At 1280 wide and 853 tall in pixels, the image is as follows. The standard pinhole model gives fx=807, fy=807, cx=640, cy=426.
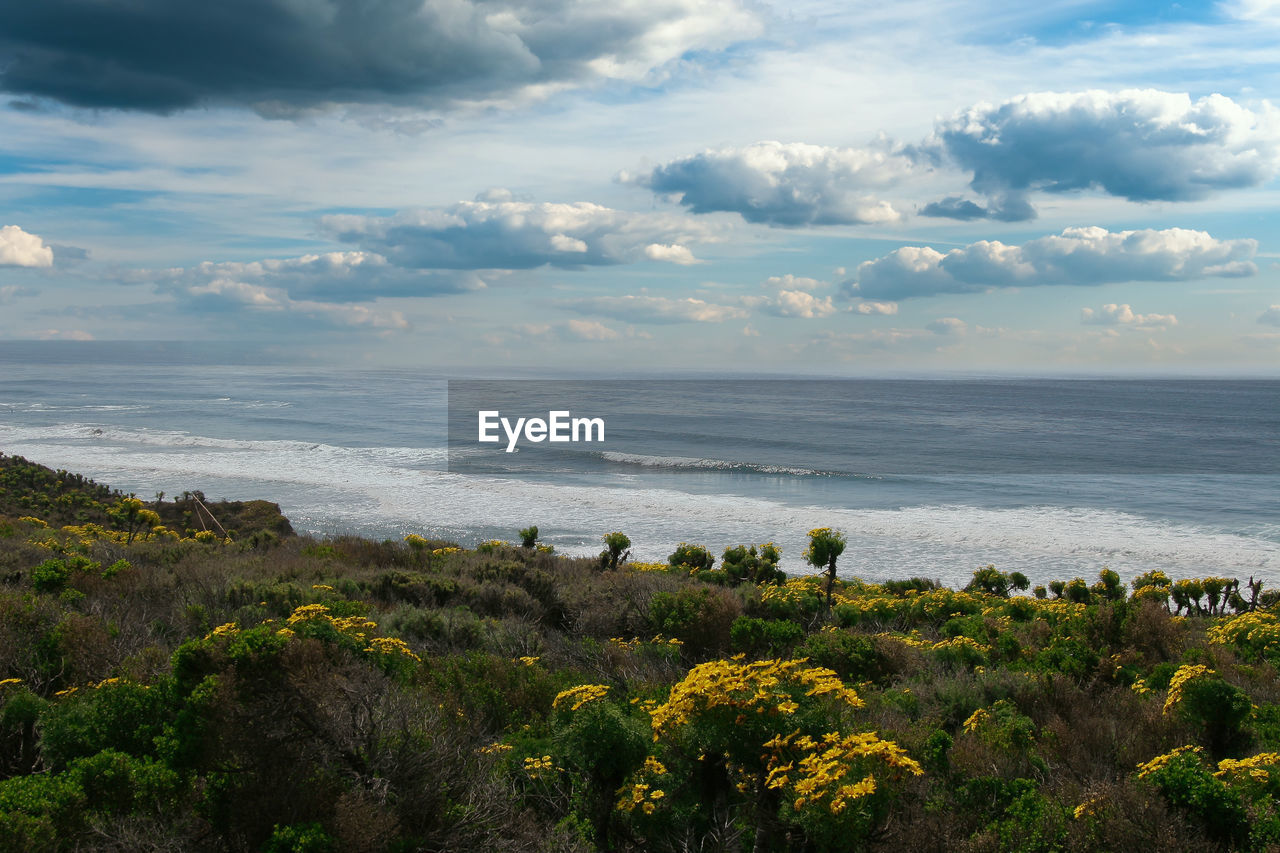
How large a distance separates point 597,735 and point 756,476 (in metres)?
35.1

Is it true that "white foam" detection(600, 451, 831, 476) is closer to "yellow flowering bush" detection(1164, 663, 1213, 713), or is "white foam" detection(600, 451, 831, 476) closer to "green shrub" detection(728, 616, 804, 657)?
"green shrub" detection(728, 616, 804, 657)

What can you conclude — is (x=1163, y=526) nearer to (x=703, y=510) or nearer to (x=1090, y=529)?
(x=1090, y=529)

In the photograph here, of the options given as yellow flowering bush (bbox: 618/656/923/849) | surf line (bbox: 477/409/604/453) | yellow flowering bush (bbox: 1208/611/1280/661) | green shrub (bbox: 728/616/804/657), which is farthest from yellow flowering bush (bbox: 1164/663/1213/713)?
surf line (bbox: 477/409/604/453)

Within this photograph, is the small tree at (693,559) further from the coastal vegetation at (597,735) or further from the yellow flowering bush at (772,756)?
the yellow flowering bush at (772,756)

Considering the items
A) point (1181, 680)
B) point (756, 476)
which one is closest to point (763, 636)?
point (1181, 680)

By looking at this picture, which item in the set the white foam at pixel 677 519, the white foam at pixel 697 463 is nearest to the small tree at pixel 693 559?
the white foam at pixel 677 519

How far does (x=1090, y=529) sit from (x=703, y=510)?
42.9ft

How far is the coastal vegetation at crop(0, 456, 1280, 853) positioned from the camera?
379cm

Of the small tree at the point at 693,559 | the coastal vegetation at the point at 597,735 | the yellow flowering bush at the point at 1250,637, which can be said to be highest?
the coastal vegetation at the point at 597,735

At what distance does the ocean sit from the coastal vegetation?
1340 cm

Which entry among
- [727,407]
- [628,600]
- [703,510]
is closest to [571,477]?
[703,510]

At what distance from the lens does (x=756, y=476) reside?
38844mm

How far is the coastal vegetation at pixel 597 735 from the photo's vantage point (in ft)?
12.4

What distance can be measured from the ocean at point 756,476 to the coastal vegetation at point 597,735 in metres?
13.4
